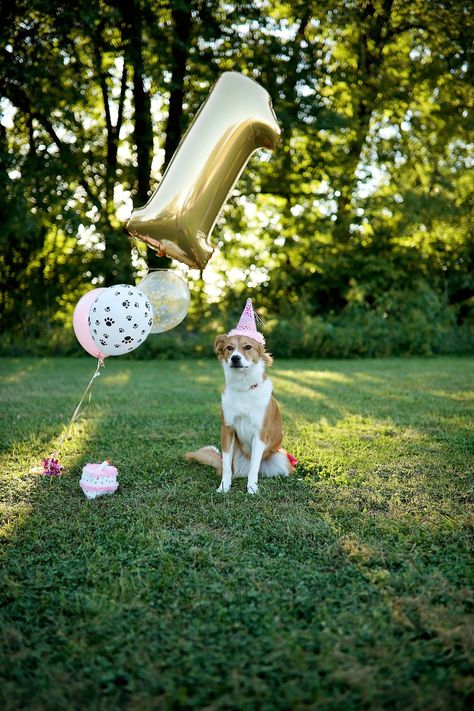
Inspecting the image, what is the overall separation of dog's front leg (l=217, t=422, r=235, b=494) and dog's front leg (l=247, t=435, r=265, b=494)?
0.51 feet

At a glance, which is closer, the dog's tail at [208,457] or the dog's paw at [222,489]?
the dog's paw at [222,489]

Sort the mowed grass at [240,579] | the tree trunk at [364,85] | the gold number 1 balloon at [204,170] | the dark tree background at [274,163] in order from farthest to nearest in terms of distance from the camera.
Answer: the tree trunk at [364,85] → the dark tree background at [274,163] → the gold number 1 balloon at [204,170] → the mowed grass at [240,579]

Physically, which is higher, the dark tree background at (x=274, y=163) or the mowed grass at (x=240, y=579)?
the dark tree background at (x=274, y=163)

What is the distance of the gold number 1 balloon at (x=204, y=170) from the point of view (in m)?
4.28

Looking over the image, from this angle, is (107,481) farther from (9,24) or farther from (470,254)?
(470,254)

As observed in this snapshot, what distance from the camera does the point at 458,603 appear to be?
7.69ft

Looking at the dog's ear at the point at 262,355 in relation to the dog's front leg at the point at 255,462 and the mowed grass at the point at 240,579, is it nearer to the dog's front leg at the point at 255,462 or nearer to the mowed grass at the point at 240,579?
the dog's front leg at the point at 255,462

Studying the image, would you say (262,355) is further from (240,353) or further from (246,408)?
(246,408)

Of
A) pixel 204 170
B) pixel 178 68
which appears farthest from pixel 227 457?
pixel 178 68

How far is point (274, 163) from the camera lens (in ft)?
44.5

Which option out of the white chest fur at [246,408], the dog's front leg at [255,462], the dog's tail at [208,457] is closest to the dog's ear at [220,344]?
the white chest fur at [246,408]

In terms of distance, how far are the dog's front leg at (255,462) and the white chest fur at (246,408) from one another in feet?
0.23

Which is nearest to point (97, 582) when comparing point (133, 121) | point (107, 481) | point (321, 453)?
point (107, 481)

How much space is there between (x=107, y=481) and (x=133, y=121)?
40.7 feet
